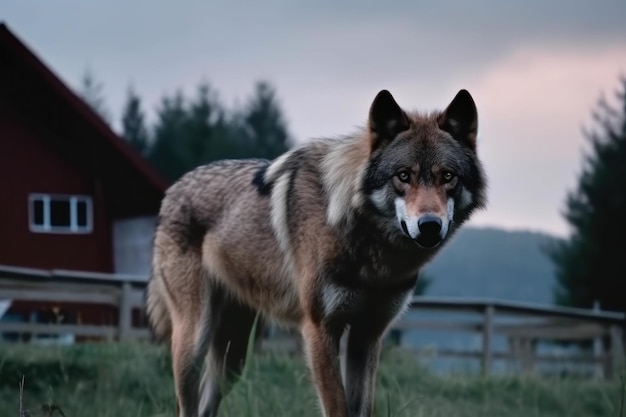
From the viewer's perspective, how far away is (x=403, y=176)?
5.83 meters

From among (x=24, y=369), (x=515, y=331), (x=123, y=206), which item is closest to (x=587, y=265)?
(x=123, y=206)

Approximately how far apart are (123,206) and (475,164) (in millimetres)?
24315

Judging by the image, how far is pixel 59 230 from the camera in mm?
29188

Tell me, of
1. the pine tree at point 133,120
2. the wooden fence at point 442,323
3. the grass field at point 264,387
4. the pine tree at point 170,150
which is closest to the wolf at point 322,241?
the grass field at point 264,387

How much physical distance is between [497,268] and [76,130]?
4775 inches

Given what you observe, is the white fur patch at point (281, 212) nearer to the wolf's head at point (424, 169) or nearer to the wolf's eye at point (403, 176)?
the wolf's head at point (424, 169)

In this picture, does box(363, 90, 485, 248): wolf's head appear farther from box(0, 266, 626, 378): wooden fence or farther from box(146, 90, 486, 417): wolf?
box(0, 266, 626, 378): wooden fence

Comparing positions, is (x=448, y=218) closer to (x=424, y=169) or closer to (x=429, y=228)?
(x=429, y=228)

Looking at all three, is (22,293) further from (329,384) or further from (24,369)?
(329,384)

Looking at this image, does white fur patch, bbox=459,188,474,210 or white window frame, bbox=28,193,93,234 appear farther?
white window frame, bbox=28,193,93,234

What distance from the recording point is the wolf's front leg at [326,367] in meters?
6.18

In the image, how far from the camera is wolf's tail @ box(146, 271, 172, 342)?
7871 mm

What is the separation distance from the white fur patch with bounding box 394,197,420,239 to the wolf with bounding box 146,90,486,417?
0.03 ft

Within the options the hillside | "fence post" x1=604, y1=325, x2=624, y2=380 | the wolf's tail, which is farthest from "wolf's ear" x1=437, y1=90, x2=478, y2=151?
the hillside
